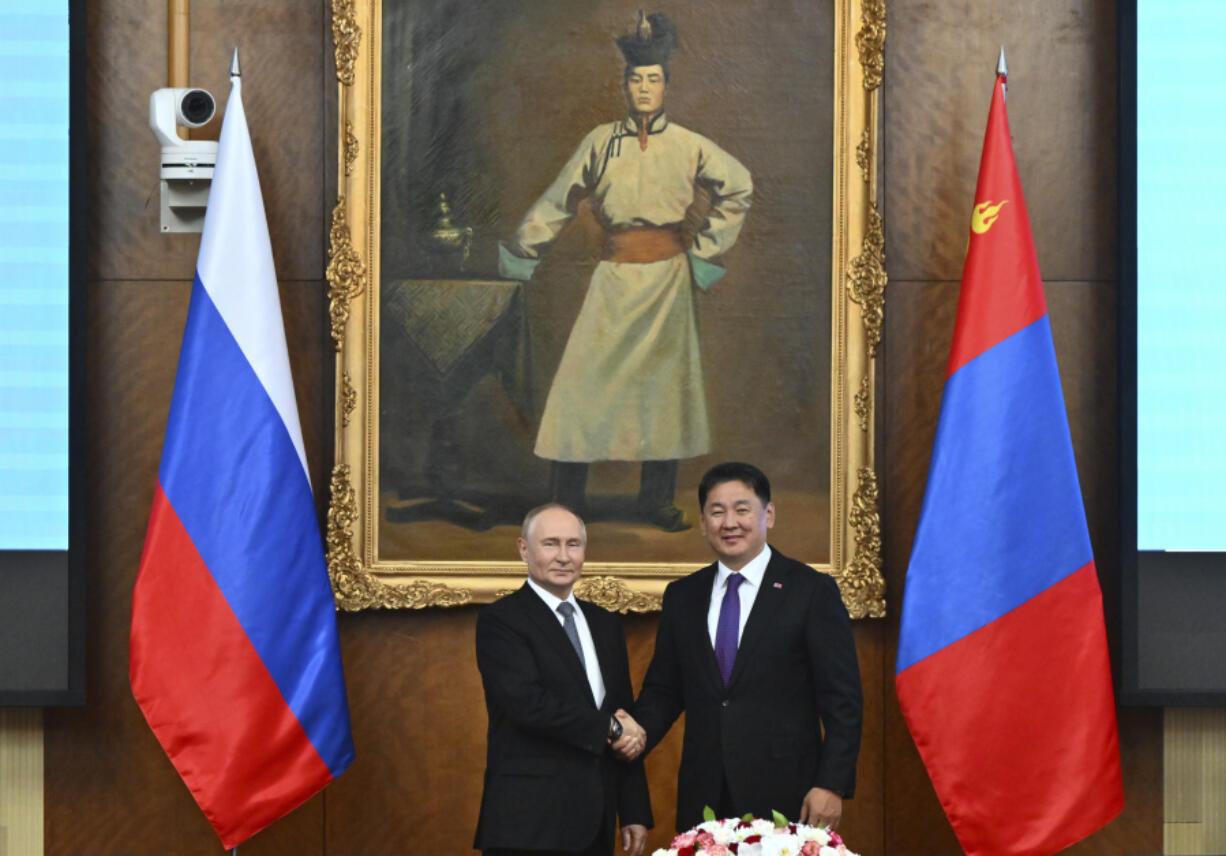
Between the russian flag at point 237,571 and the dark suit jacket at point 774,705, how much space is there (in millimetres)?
1184

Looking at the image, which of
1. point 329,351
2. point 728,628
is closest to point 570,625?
point 728,628

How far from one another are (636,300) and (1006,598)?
154 centimetres

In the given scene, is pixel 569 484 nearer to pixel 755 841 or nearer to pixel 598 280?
pixel 598 280

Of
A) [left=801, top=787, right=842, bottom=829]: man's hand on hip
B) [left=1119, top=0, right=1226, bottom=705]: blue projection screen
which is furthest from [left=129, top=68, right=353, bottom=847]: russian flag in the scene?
[left=1119, top=0, right=1226, bottom=705]: blue projection screen

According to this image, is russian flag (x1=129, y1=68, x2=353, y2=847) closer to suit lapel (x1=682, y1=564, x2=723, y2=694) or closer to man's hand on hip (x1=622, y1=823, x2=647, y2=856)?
man's hand on hip (x1=622, y1=823, x2=647, y2=856)

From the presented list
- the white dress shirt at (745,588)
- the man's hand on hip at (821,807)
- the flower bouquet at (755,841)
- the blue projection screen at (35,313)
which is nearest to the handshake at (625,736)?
the white dress shirt at (745,588)

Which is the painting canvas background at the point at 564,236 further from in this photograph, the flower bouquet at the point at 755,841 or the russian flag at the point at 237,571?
the flower bouquet at the point at 755,841

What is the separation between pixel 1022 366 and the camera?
410cm

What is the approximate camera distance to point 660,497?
14.5ft

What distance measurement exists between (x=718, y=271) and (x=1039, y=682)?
1683 mm

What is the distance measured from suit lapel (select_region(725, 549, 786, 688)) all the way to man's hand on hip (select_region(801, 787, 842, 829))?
34 centimetres

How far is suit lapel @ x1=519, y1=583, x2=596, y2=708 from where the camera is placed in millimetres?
3375

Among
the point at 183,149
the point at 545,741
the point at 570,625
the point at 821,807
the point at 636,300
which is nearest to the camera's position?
the point at 821,807

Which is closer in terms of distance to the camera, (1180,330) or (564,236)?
(1180,330)
